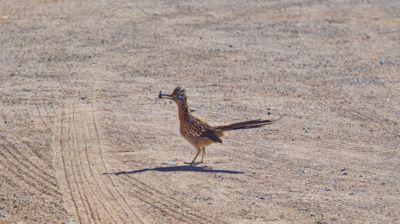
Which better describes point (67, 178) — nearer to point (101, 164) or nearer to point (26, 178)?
point (26, 178)

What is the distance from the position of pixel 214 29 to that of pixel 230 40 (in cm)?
106

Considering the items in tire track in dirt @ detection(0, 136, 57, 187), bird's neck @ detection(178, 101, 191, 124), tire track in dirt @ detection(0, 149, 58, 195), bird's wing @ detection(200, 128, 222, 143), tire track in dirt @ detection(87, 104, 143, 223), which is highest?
bird's neck @ detection(178, 101, 191, 124)

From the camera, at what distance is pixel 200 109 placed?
60.8 ft

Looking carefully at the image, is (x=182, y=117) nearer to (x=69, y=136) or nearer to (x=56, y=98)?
(x=69, y=136)

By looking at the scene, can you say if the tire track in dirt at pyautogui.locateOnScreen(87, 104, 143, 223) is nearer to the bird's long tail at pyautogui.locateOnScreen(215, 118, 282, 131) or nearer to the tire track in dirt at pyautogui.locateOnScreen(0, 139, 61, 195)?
the tire track in dirt at pyautogui.locateOnScreen(0, 139, 61, 195)

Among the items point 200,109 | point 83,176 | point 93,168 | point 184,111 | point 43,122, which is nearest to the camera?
point 83,176

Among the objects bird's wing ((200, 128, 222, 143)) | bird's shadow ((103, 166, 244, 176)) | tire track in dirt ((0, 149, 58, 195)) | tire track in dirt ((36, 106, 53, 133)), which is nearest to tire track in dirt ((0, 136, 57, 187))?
tire track in dirt ((0, 149, 58, 195))

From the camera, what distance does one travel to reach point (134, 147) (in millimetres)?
15875

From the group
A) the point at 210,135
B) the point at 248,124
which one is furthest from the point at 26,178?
the point at 248,124

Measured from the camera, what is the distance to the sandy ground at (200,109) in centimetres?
1317

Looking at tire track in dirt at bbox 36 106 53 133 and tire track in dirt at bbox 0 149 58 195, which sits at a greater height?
tire track in dirt at bbox 0 149 58 195

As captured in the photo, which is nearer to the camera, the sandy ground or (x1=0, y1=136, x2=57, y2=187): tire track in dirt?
the sandy ground

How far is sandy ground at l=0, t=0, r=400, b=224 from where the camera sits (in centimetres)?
1317

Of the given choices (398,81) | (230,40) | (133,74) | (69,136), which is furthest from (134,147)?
(230,40)
